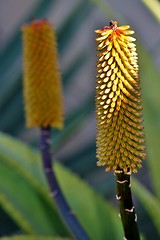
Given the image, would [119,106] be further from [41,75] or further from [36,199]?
[36,199]

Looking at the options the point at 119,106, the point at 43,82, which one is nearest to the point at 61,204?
the point at 43,82

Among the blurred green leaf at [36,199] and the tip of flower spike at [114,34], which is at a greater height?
the tip of flower spike at [114,34]

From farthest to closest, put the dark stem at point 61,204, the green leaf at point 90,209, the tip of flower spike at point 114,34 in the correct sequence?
the green leaf at point 90,209 → the dark stem at point 61,204 → the tip of flower spike at point 114,34

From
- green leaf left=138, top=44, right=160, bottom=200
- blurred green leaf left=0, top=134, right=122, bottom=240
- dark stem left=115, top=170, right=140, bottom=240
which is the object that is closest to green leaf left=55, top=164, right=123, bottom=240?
blurred green leaf left=0, top=134, right=122, bottom=240

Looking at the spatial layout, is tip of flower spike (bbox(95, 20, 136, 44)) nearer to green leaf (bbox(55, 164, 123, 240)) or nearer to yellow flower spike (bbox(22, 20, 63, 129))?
yellow flower spike (bbox(22, 20, 63, 129))

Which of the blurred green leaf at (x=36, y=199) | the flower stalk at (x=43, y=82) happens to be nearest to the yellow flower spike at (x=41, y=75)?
the flower stalk at (x=43, y=82)

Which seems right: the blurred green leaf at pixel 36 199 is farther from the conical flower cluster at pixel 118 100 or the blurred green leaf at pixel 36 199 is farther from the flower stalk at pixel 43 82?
the conical flower cluster at pixel 118 100

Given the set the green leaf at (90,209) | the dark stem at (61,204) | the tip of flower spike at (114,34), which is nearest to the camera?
the tip of flower spike at (114,34)

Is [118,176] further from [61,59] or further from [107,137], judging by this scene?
[61,59]
